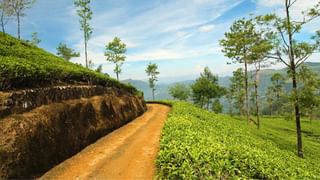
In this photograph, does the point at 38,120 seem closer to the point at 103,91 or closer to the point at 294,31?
the point at 103,91

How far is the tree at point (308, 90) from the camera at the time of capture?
25.2 m

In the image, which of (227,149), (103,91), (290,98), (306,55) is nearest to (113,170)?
(227,149)

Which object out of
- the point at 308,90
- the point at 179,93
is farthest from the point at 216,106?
the point at 308,90

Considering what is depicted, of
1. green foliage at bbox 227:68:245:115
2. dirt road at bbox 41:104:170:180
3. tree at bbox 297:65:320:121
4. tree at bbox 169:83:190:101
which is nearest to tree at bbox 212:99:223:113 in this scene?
green foliage at bbox 227:68:245:115

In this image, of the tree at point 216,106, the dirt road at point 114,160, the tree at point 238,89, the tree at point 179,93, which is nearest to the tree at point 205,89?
the tree at point 238,89

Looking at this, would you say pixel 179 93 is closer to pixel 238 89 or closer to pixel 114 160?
pixel 238 89

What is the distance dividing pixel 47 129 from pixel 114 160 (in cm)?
337

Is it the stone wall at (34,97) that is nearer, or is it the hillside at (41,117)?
the hillside at (41,117)

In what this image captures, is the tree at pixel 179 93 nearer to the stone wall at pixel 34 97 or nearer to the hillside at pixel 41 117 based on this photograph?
the hillside at pixel 41 117

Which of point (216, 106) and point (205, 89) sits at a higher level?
point (205, 89)

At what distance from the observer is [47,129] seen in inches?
520

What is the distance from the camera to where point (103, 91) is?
2250cm

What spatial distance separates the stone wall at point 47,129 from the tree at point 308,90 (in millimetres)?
16568

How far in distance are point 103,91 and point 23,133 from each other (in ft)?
36.1
